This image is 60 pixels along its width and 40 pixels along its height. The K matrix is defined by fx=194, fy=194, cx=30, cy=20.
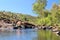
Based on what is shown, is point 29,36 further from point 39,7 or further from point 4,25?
point 39,7

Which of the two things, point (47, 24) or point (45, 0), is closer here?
point (47, 24)

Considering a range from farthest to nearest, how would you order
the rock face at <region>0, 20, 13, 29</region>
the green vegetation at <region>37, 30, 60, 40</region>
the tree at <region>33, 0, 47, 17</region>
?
1. the tree at <region>33, 0, 47, 17</region>
2. the rock face at <region>0, 20, 13, 29</region>
3. the green vegetation at <region>37, 30, 60, 40</region>

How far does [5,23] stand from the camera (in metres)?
105

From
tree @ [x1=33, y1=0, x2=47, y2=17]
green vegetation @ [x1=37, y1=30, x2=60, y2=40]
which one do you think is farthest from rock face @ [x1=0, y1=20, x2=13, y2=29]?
green vegetation @ [x1=37, y1=30, x2=60, y2=40]

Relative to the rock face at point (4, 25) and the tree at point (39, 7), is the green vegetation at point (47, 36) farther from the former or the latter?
the tree at point (39, 7)

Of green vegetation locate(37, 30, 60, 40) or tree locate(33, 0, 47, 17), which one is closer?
green vegetation locate(37, 30, 60, 40)

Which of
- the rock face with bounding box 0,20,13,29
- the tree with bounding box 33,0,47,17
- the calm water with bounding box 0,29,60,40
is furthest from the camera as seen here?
the tree with bounding box 33,0,47,17

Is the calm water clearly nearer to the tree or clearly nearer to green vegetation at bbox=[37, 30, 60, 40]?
green vegetation at bbox=[37, 30, 60, 40]

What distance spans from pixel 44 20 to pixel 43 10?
713cm

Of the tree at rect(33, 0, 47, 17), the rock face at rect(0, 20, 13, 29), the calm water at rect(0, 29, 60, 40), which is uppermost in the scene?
the tree at rect(33, 0, 47, 17)

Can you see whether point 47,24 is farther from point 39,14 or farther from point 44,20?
point 39,14

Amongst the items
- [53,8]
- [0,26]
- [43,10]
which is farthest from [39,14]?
[0,26]

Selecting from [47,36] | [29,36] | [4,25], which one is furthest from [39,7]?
[47,36]

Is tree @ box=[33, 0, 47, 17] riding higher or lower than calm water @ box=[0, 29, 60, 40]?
higher
